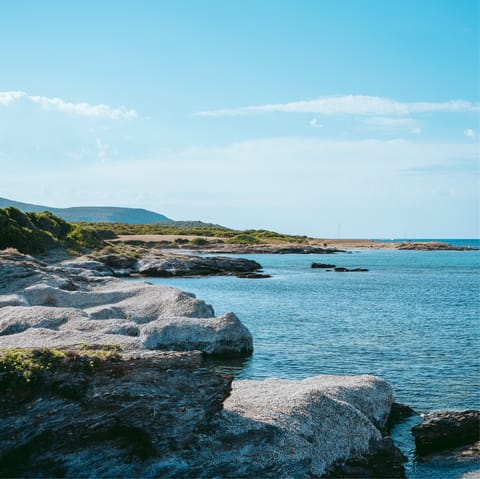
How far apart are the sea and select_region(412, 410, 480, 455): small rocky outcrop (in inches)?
22.4

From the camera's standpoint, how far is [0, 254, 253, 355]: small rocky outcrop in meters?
32.5

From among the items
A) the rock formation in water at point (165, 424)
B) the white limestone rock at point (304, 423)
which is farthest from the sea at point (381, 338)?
the rock formation in water at point (165, 424)

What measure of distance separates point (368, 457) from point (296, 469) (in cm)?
376

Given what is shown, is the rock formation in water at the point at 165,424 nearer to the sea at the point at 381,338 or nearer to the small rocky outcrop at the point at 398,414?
the small rocky outcrop at the point at 398,414

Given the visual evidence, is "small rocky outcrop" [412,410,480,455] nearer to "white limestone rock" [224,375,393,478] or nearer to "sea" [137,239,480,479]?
"sea" [137,239,480,479]

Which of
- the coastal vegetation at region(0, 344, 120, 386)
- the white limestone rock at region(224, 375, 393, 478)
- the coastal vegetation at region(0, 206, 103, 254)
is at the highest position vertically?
the coastal vegetation at region(0, 206, 103, 254)

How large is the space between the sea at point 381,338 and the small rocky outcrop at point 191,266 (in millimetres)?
20642

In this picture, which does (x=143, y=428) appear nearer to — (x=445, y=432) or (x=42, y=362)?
(x=42, y=362)

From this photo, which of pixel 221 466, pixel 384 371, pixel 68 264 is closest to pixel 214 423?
pixel 221 466

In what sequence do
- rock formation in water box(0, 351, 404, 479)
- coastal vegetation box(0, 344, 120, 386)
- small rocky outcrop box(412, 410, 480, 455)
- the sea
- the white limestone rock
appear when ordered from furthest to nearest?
the sea → small rocky outcrop box(412, 410, 480, 455) → the white limestone rock → coastal vegetation box(0, 344, 120, 386) → rock formation in water box(0, 351, 404, 479)

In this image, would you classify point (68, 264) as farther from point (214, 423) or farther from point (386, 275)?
point (214, 423)

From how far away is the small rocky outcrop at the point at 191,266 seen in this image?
365ft

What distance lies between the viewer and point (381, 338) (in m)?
45.4

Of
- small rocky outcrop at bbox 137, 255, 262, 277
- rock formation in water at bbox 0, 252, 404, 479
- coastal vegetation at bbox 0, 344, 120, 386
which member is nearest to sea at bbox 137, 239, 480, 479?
rock formation in water at bbox 0, 252, 404, 479
